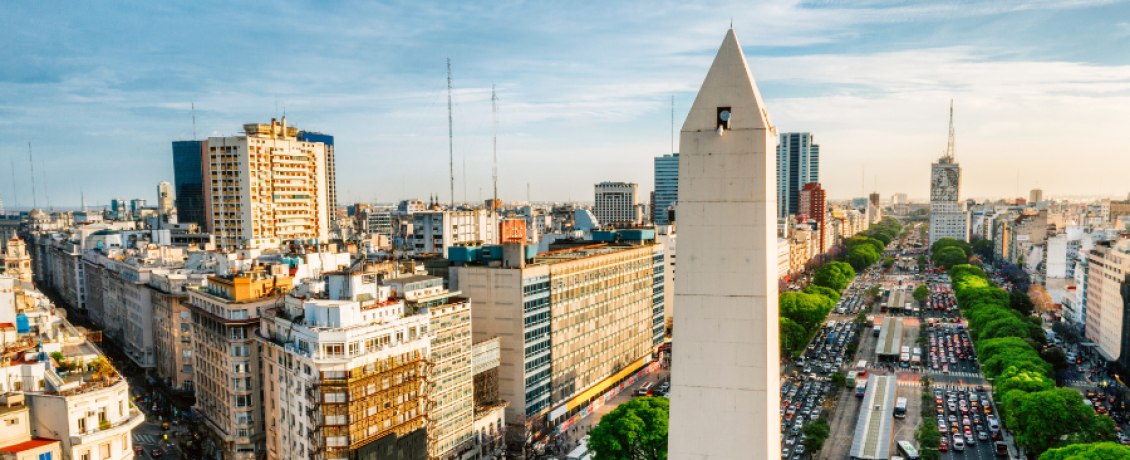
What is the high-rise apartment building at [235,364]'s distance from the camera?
42000mm

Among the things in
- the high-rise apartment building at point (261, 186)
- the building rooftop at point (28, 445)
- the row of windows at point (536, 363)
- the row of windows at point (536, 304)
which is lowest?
the row of windows at point (536, 363)

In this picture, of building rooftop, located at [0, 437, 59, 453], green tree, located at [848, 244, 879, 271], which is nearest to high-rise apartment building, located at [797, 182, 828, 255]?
green tree, located at [848, 244, 879, 271]

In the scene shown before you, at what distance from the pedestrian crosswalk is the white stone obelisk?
46585 mm

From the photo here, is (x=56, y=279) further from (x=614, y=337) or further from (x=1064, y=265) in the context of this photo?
(x=1064, y=265)

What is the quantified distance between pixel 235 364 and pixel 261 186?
4611 centimetres

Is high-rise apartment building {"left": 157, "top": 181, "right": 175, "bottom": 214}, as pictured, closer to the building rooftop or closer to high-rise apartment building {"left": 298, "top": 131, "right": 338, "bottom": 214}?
high-rise apartment building {"left": 298, "top": 131, "right": 338, "bottom": 214}

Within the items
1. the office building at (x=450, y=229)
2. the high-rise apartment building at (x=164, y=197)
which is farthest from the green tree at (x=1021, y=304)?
the high-rise apartment building at (x=164, y=197)

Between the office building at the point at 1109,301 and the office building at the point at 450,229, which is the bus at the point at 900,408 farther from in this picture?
the office building at the point at 450,229

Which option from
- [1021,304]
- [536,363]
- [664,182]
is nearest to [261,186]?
[536,363]

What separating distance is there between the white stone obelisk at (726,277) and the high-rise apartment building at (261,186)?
234 ft

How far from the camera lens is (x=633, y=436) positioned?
125ft

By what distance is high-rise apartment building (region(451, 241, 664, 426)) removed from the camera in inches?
1852

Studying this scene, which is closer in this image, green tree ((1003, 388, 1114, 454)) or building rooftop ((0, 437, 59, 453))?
building rooftop ((0, 437, 59, 453))

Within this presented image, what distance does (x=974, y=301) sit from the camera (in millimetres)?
84562
